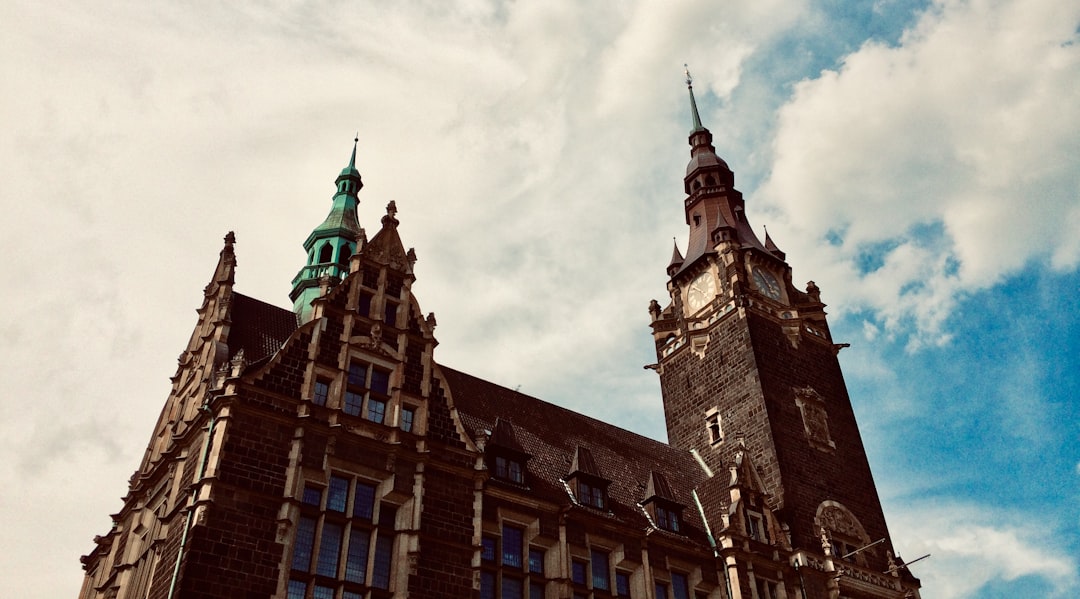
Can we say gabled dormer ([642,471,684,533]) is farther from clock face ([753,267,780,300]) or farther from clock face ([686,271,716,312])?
clock face ([753,267,780,300])

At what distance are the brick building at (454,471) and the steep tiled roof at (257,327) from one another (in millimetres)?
79

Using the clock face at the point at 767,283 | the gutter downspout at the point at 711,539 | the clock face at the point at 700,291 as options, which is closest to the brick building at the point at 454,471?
the gutter downspout at the point at 711,539

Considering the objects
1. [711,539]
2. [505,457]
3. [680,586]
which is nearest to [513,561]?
[505,457]

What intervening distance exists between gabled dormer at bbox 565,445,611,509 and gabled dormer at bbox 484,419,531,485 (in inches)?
78.6

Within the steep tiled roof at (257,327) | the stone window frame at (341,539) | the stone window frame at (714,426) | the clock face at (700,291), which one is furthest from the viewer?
the clock face at (700,291)

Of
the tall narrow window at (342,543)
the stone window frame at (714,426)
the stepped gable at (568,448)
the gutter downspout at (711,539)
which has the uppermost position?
the stone window frame at (714,426)

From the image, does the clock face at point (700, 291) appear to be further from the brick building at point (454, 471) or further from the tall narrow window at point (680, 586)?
the tall narrow window at point (680, 586)

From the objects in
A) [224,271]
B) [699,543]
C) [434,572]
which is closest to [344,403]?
[434,572]

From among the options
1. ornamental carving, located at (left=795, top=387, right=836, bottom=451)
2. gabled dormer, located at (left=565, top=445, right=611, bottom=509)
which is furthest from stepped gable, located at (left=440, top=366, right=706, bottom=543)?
ornamental carving, located at (left=795, top=387, right=836, bottom=451)

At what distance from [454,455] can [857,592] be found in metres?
17.9

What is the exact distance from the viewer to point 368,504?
26.6 m

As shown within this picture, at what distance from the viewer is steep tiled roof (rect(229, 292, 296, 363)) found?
2991cm

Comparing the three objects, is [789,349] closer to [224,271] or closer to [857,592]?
[857,592]

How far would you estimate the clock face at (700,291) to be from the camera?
4722cm
